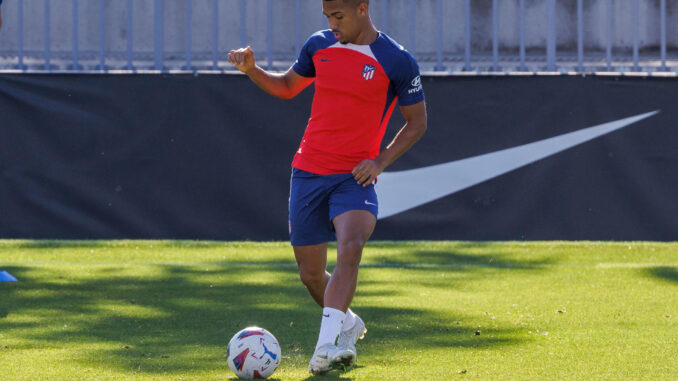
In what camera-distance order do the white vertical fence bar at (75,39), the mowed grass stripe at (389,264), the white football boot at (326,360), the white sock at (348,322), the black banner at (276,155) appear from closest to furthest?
1. the white football boot at (326,360)
2. the white sock at (348,322)
3. the mowed grass stripe at (389,264)
4. the black banner at (276,155)
5. the white vertical fence bar at (75,39)

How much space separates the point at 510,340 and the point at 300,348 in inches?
→ 49.7

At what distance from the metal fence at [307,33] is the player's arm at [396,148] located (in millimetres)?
5830

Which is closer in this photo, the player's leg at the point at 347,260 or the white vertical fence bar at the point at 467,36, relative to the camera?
the player's leg at the point at 347,260

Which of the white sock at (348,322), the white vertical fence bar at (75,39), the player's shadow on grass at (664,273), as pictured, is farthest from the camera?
the white vertical fence bar at (75,39)

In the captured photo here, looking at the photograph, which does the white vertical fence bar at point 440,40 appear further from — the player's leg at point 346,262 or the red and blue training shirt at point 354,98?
A: the player's leg at point 346,262

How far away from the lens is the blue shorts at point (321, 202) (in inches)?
215

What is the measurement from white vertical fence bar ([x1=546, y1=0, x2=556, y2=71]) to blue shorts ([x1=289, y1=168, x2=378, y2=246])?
6.22 metres

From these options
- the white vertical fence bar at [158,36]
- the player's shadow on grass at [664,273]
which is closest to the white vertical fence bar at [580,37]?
the player's shadow on grass at [664,273]

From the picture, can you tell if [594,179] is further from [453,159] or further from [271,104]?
[271,104]

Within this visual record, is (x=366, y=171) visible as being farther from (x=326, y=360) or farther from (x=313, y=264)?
(x=326, y=360)

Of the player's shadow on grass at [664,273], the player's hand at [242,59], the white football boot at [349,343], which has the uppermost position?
the player's hand at [242,59]

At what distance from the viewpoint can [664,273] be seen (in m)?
9.54

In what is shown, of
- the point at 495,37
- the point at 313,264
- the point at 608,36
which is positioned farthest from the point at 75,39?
the point at 313,264

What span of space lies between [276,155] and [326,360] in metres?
6.16
